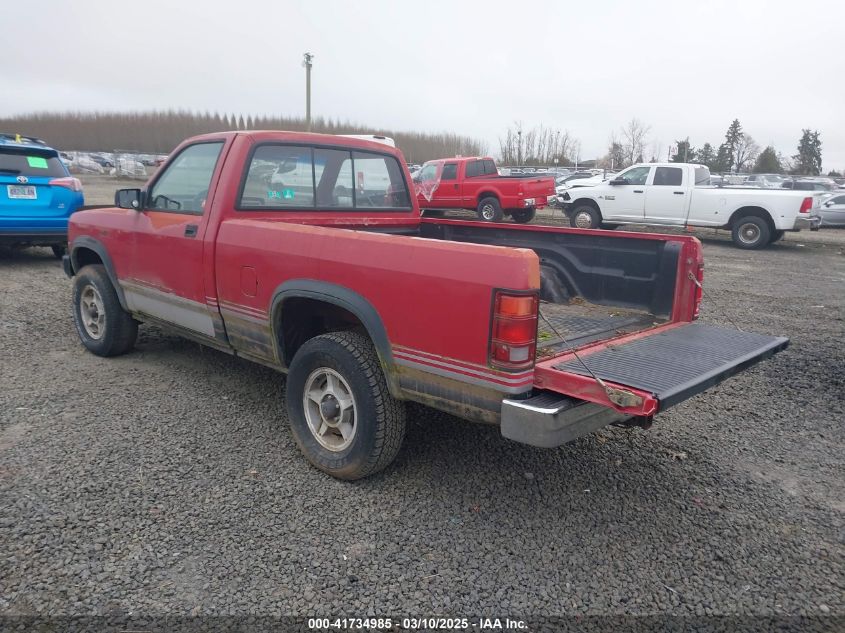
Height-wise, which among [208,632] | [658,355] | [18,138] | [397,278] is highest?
[18,138]

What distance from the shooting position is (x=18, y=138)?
371 inches

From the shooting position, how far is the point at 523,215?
60.3ft

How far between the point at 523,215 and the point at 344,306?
1583 cm

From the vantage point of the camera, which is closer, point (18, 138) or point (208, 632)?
point (208, 632)

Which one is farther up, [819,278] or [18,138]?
[18,138]

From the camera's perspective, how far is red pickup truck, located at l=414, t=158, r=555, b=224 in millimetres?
17391

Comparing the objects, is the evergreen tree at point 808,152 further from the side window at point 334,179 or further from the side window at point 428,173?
the side window at point 334,179

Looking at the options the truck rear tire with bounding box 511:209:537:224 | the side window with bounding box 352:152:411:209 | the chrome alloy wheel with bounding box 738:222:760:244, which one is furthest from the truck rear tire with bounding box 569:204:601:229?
the side window with bounding box 352:152:411:209

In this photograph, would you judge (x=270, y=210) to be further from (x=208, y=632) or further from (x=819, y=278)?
(x=819, y=278)

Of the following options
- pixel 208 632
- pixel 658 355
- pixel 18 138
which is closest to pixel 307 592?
pixel 208 632

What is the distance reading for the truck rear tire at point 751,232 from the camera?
46.5 ft

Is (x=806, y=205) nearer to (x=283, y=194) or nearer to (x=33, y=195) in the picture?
(x=283, y=194)

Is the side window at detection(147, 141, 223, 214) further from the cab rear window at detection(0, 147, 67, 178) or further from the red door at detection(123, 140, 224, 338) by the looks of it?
the cab rear window at detection(0, 147, 67, 178)

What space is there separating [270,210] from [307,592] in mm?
2451
